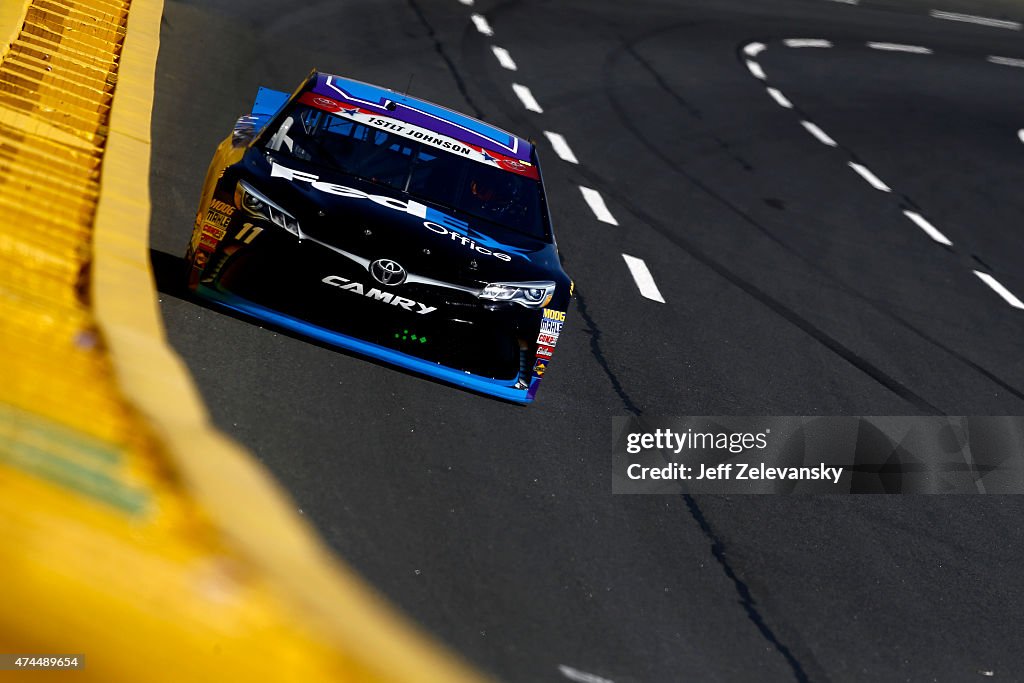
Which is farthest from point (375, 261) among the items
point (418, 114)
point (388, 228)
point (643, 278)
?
point (643, 278)

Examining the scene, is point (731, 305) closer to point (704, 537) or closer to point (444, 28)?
point (704, 537)

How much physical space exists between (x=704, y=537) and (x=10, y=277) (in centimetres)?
387

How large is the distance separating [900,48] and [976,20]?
19.8 ft

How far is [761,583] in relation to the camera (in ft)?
23.4

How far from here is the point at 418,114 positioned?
29.8 ft

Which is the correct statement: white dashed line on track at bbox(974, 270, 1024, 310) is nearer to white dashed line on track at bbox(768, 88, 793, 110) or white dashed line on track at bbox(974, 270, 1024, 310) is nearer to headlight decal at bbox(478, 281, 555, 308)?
white dashed line on track at bbox(768, 88, 793, 110)

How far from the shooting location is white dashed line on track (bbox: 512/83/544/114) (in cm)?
1650

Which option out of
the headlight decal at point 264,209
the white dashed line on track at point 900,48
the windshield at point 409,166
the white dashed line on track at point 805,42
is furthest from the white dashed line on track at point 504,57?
the headlight decal at point 264,209

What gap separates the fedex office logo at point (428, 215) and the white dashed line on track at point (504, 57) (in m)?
10.5

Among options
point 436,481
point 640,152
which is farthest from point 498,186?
point 640,152

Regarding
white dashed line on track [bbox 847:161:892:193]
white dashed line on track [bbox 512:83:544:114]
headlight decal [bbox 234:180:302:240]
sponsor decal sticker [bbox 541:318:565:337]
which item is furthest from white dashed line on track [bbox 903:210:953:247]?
headlight decal [bbox 234:180:302:240]

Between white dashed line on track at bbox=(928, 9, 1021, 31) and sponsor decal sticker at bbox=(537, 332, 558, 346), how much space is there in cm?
2447

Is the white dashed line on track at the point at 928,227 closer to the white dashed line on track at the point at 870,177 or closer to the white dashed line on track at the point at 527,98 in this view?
the white dashed line on track at the point at 870,177

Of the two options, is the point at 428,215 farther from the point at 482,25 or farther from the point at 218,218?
the point at 482,25
